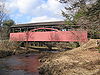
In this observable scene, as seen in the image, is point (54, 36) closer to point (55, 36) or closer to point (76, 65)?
point (55, 36)

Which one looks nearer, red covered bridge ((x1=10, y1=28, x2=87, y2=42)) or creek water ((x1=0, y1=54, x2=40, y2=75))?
creek water ((x1=0, y1=54, x2=40, y2=75))

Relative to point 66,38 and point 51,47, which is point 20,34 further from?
point 66,38

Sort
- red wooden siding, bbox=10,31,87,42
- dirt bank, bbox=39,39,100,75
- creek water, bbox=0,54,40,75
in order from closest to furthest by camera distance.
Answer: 1. dirt bank, bbox=39,39,100,75
2. creek water, bbox=0,54,40,75
3. red wooden siding, bbox=10,31,87,42

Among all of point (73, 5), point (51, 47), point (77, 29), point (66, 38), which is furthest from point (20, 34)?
point (73, 5)

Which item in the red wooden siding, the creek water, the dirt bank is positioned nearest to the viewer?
the dirt bank

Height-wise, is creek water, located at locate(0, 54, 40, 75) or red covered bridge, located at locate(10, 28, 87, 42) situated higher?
red covered bridge, located at locate(10, 28, 87, 42)

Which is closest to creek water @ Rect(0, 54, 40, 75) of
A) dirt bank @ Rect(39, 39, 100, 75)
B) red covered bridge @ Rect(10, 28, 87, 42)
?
dirt bank @ Rect(39, 39, 100, 75)

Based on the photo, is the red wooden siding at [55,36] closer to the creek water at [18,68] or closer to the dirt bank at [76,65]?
the dirt bank at [76,65]

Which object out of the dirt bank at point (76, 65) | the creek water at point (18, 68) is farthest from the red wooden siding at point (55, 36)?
the creek water at point (18, 68)

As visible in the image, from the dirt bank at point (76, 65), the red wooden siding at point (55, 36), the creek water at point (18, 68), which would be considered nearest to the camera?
the dirt bank at point (76, 65)

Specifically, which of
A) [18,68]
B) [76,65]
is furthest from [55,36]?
[76,65]

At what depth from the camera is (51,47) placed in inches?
838

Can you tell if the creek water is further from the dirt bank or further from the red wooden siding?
the red wooden siding

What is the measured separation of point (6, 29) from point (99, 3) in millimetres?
23687
